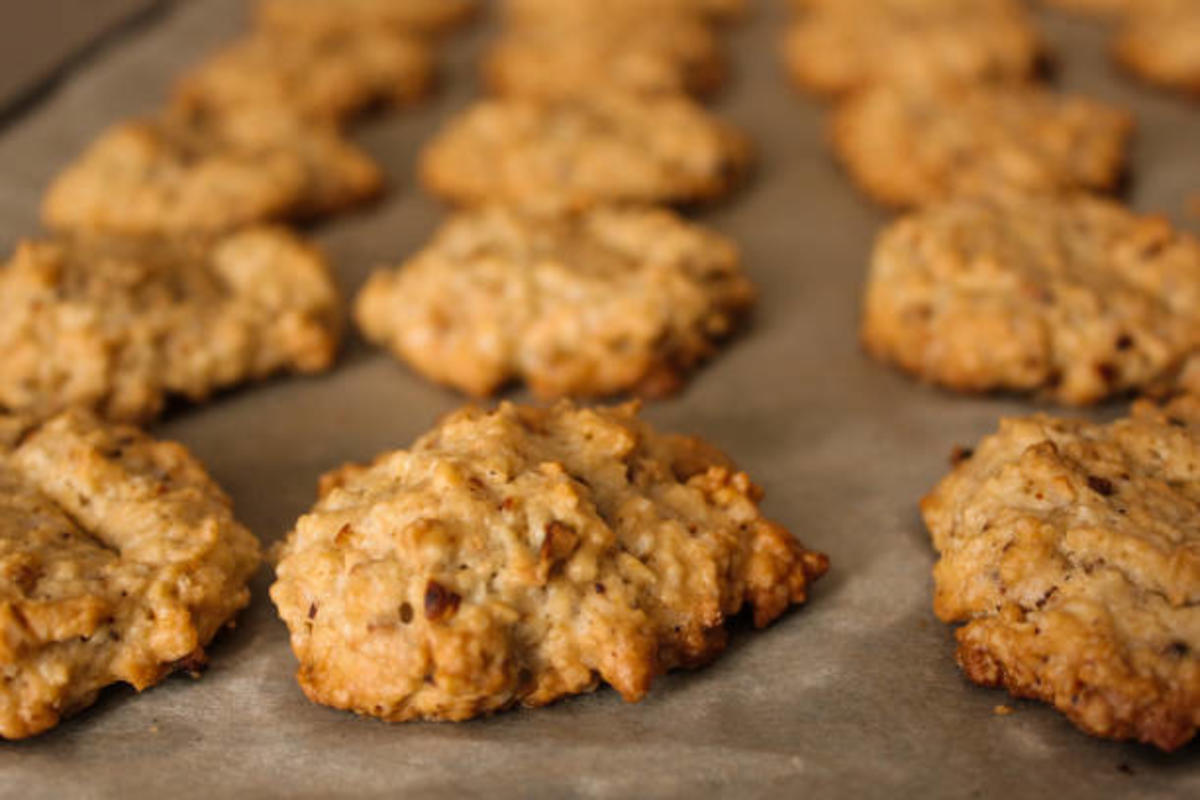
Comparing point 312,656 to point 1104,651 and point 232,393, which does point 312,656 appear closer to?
point 232,393

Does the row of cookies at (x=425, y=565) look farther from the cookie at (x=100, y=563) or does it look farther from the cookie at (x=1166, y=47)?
the cookie at (x=1166, y=47)

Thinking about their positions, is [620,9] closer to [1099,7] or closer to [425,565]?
[1099,7]

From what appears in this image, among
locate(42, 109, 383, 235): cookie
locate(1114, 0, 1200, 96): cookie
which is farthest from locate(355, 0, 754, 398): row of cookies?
locate(1114, 0, 1200, 96): cookie

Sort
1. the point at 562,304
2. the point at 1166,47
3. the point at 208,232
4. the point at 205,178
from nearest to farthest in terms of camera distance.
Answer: the point at 562,304, the point at 208,232, the point at 205,178, the point at 1166,47

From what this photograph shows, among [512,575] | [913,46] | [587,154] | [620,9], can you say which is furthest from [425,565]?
[620,9]

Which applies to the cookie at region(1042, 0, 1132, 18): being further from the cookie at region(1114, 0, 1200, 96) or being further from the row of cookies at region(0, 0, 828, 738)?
the row of cookies at region(0, 0, 828, 738)
